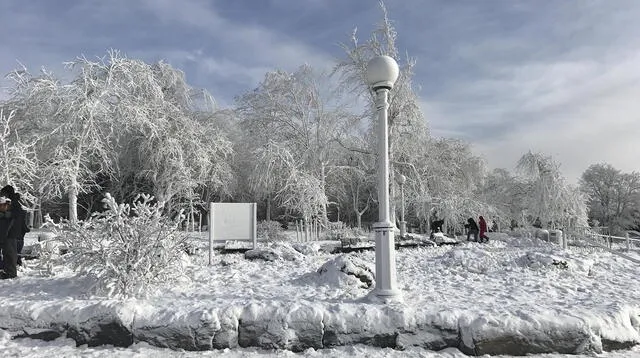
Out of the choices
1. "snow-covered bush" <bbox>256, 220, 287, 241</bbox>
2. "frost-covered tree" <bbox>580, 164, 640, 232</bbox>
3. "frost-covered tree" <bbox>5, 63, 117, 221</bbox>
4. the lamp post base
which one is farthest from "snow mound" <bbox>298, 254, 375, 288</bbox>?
"frost-covered tree" <bbox>580, 164, 640, 232</bbox>

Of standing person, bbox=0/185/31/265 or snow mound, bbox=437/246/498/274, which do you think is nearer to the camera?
standing person, bbox=0/185/31/265

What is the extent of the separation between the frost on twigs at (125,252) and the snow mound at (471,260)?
6048 millimetres

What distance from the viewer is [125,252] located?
6297 millimetres

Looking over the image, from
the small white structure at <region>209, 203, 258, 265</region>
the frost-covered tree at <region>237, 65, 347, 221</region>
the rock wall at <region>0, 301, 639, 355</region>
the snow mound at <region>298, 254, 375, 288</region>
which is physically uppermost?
the frost-covered tree at <region>237, 65, 347, 221</region>

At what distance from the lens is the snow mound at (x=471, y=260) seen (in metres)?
9.38

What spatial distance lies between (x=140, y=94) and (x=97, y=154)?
3.54 metres

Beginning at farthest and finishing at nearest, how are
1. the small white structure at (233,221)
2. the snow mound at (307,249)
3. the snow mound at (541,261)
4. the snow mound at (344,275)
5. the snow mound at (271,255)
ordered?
the snow mound at (307,249) → the small white structure at (233,221) → the snow mound at (271,255) → the snow mound at (541,261) → the snow mound at (344,275)

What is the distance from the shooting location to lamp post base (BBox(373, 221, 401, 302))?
5590 millimetres

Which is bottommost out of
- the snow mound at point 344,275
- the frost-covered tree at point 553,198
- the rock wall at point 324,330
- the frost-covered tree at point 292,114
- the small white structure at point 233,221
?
the rock wall at point 324,330

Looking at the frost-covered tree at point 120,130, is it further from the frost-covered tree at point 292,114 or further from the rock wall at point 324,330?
the rock wall at point 324,330

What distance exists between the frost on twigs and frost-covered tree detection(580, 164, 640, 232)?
54.0 m

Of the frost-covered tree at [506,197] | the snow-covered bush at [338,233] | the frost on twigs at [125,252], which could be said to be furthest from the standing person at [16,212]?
the frost-covered tree at [506,197]

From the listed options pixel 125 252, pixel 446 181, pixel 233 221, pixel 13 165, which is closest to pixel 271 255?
pixel 233 221

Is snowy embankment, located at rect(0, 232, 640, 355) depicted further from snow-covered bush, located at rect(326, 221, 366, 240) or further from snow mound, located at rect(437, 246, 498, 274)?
snow-covered bush, located at rect(326, 221, 366, 240)
